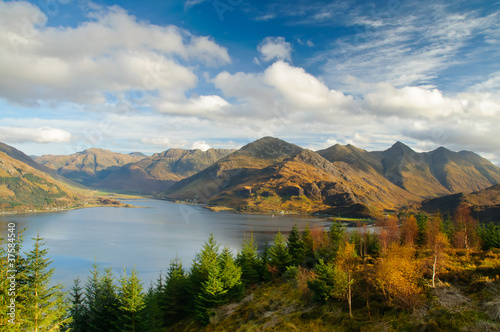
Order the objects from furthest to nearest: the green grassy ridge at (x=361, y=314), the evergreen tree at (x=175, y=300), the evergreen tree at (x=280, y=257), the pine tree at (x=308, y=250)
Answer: the pine tree at (x=308, y=250) → the evergreen tree at (x=280, y=257) → the evergreen tree at (x=175, y=300) → the green grassy ridge at (x=361, y=314)

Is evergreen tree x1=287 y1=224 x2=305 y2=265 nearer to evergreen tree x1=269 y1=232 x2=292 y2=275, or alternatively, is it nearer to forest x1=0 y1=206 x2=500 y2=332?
evergreen tree x1=269 y1=232 x2=292 y2=275

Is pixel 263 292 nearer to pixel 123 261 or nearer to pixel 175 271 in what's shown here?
pixel 175 271

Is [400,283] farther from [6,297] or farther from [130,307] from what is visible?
[6,297]

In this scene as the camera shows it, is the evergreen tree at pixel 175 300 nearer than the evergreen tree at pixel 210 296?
No

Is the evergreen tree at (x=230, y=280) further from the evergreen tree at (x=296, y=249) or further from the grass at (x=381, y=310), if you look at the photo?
the evergreen tree at (x=296, y=249)

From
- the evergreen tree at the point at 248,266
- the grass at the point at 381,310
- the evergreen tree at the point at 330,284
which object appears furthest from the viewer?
the evergreen tree at the point at 248,266

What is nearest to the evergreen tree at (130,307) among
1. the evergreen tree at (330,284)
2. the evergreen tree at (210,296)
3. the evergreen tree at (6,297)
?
the evergreen tree at (210,296)

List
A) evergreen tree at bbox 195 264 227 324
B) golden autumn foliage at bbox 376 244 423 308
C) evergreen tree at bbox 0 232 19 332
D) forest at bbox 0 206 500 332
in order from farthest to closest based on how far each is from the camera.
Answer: evergreen tree at bbox 195 264 227 324, golden autumn foliage at bbox 376 244 423 308, forest at bbox 0 206 500 332, evergreen tree at bbox 0 232 19 332

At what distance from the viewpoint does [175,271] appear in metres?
49.3

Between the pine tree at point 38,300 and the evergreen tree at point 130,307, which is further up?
the pine tree at point 38,300

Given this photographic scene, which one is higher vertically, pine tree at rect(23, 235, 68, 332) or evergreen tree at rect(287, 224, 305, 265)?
pine tree at rect(23, 235, 68, 332)

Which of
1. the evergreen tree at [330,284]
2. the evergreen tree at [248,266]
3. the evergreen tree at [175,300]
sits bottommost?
the evergreen tree at [175,300]

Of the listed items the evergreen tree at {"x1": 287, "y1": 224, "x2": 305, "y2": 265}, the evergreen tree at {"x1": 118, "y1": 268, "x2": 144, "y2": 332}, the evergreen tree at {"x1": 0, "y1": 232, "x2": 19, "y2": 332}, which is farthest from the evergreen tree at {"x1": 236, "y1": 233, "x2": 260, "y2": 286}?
the evergreen tree at {"x1": 0, "y1": 232, "x2": 19, "y2": 332}

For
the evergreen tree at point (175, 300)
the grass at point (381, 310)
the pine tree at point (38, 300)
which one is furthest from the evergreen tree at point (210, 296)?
the pine tree at point (38, 300)
